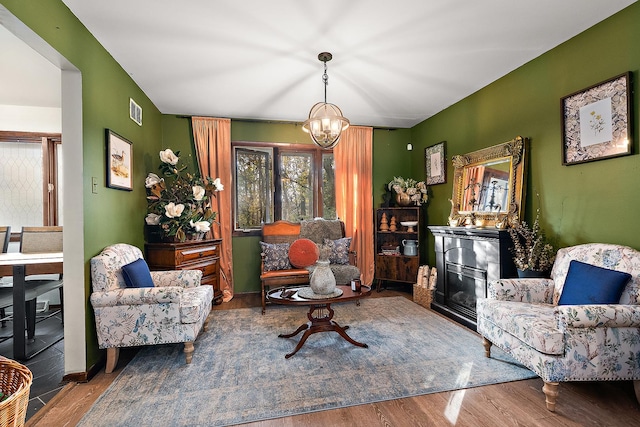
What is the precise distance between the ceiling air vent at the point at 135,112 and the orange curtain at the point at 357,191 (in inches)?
105

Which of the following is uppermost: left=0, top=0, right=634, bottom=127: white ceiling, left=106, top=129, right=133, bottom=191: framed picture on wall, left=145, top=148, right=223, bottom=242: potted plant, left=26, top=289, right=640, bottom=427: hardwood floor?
left=0, top=0, right=634, bottom=127: white ceiling

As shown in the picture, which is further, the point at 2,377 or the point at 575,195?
the point at 575,195

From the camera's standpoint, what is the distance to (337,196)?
4.83 meters

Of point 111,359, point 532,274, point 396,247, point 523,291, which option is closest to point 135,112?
point 111,359

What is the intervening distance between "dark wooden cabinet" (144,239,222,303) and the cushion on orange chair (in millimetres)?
1010

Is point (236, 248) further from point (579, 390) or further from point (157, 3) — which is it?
point (579, 390)

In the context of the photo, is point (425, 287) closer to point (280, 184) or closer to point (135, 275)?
point (280, 184)

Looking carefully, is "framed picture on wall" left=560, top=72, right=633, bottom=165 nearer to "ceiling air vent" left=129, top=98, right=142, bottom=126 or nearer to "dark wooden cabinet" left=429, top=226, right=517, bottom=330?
"dark wooden cabinet" left=429, top=226, right=517, bottom=330

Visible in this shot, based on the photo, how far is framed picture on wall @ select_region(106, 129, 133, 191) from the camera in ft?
8.67

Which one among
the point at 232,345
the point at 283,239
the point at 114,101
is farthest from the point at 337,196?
the point at 114,101

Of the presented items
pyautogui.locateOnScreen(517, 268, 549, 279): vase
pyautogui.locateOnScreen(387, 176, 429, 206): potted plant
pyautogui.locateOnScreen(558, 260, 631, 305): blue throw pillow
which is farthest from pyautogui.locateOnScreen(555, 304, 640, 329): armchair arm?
pyautogui.locateOnScreen(387, 176, 429, 206): potted plant

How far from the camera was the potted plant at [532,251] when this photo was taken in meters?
2.69

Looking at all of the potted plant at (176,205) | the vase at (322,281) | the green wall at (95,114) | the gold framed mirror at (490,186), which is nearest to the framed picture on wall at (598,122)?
the gold framed mirror at (490,186)

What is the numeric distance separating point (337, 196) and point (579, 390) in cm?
347
